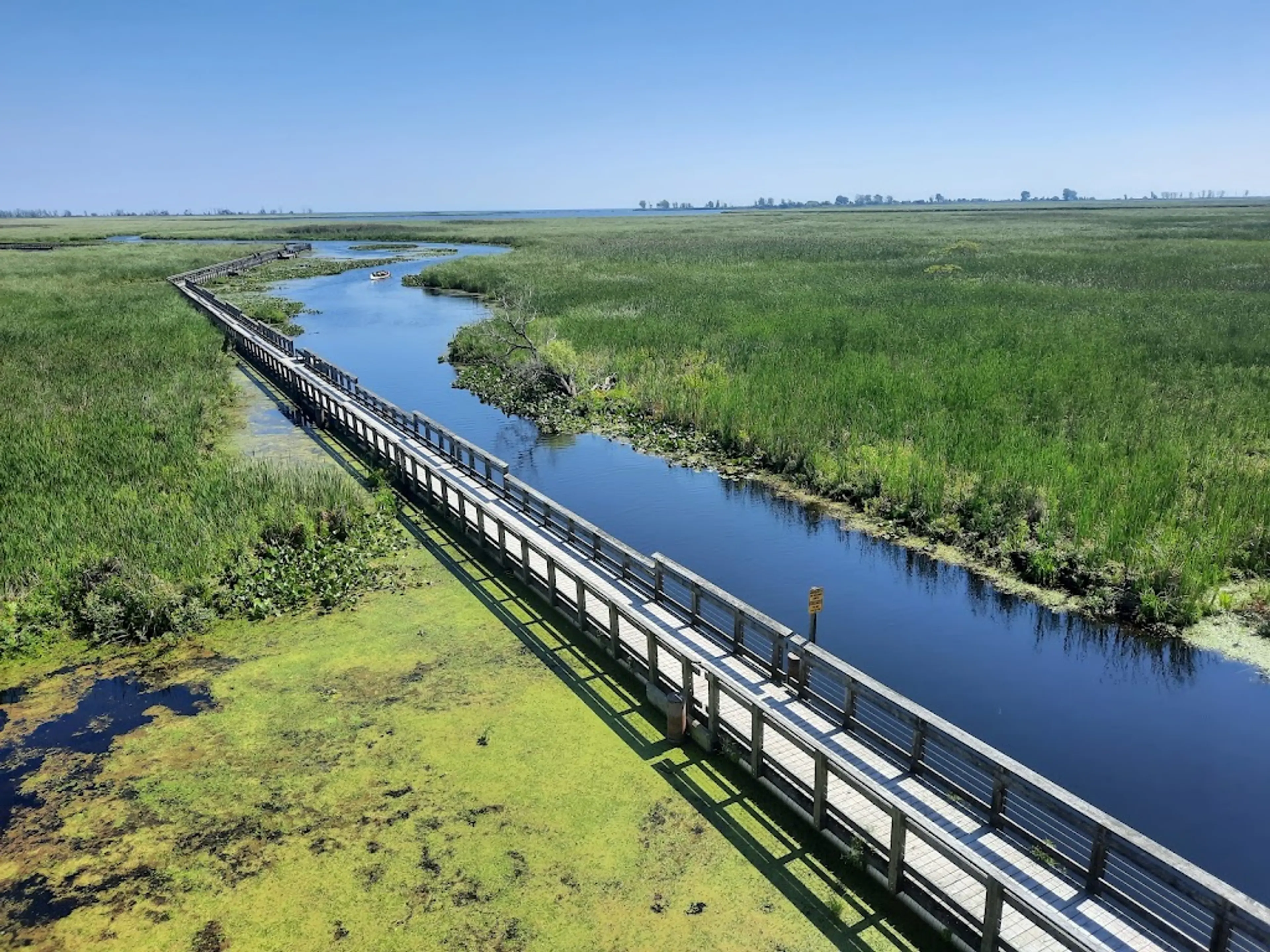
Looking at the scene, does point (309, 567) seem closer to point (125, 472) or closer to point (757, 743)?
point (125, 472)

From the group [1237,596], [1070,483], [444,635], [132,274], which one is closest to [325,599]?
[444,635]

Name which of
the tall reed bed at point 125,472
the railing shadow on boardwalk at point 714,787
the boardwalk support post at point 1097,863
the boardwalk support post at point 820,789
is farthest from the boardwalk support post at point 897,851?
the tall reed bed at point 125,472

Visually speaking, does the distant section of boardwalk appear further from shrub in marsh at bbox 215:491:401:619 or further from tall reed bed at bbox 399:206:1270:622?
tall reed bed at bbox 399:206:1270:622

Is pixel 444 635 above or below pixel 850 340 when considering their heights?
below

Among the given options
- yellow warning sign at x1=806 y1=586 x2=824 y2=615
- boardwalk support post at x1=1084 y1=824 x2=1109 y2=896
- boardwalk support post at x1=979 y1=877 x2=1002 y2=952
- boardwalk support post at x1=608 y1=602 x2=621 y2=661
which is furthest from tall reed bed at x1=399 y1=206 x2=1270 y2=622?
boardwalk support post at x1=979 y1=877 x2=1002 y2=952

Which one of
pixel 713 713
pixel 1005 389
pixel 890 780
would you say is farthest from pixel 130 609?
pixel 1005 389

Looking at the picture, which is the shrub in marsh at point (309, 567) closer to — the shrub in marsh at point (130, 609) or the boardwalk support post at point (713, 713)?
the shrub in marsh at point (130, 609)

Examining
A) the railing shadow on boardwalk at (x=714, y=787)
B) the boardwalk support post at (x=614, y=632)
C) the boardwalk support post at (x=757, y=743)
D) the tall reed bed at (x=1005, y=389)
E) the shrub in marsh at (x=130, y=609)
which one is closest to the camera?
the railing shadow on boardwalk at (x=714, y=787)

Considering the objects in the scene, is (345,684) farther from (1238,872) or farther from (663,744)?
(1238,872)
